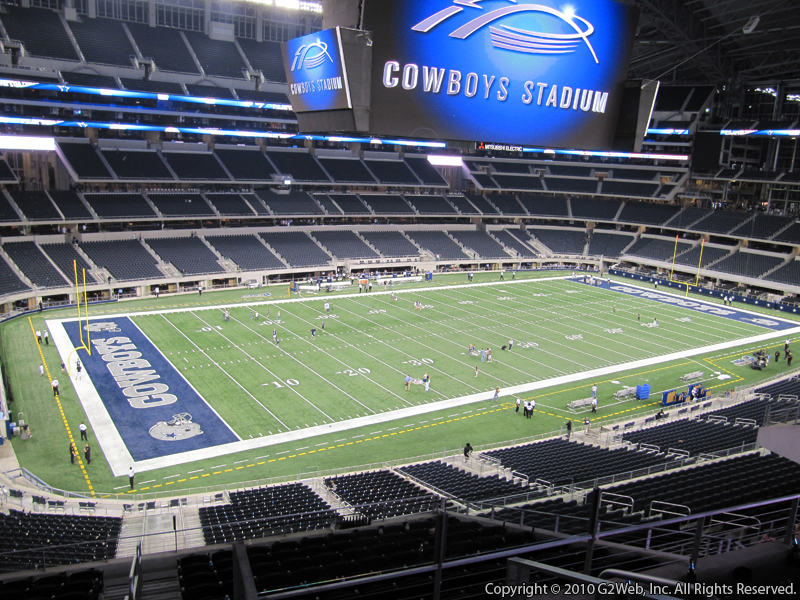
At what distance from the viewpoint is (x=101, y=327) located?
35875mm

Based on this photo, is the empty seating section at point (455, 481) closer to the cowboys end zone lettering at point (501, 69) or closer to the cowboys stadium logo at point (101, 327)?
the cowboys end zone lettering at point (501, 69)

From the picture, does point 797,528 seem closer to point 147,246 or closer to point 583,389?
point 583,389

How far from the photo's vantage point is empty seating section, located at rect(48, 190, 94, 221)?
4644 cm

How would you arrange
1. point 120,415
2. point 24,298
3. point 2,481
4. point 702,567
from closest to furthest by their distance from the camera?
point 702,567, point 2,481, point 120,415, point 24,298

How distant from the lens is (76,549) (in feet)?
41.1

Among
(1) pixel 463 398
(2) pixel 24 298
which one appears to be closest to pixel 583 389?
(1) pixel 463 398

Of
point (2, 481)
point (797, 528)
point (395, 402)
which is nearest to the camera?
point (797, 528)

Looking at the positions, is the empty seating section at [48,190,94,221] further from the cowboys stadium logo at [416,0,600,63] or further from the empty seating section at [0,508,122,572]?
the cowboys stadium logo at [416,0,600,63]

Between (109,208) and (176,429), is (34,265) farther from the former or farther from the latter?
(176,429)

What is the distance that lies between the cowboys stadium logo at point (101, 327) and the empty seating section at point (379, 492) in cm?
2226

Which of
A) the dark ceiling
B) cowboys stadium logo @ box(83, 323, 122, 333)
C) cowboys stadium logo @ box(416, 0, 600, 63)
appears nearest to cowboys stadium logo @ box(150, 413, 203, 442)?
cowboys stadium logo @ box(83, 323, 122, 333)

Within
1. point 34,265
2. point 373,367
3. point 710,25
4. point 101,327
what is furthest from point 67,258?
point 710,25

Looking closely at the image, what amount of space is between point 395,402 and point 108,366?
14.5m

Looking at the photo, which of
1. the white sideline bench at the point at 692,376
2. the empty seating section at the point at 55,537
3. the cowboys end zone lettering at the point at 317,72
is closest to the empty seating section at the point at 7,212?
the empty seating section at the point at 55,537
